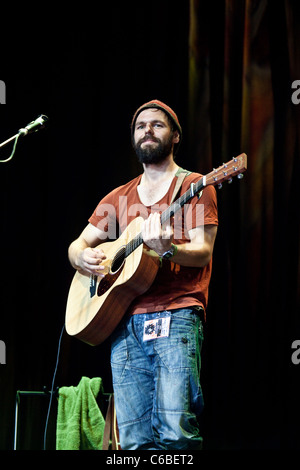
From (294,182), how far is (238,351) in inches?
44.6

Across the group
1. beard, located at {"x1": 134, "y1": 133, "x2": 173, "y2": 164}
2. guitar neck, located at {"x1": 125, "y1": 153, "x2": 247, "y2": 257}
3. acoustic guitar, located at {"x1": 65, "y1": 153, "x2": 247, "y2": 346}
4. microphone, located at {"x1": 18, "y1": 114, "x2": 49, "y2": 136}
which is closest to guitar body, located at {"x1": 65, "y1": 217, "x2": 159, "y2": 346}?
acoustic guitar, located at {"x1": 65, "y1": 153, "x2": 247, "y2": 346}

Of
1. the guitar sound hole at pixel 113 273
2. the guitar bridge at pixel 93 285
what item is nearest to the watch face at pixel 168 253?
Answer: the guitar sound hole at pixel 113 273

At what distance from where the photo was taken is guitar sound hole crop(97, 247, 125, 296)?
2646 millimetres

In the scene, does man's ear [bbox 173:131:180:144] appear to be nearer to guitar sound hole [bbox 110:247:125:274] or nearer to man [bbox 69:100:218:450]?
man [bbox 69:100:218:450]

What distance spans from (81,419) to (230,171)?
1.95m

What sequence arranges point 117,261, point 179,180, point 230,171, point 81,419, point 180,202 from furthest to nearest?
point 81,419
point 117,261
point 179,180
point 180,202
point 230,171

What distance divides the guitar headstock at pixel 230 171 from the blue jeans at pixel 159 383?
1.88 ft

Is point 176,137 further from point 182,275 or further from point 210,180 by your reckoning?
point 182,275

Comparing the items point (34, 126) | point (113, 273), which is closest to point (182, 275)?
point (113, 273)

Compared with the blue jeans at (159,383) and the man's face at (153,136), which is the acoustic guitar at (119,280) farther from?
the man's face at (153,136)

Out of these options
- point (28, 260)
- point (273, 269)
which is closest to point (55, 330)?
point (28, 260)

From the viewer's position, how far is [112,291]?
257 centimetres

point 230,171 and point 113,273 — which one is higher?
point 230,171
